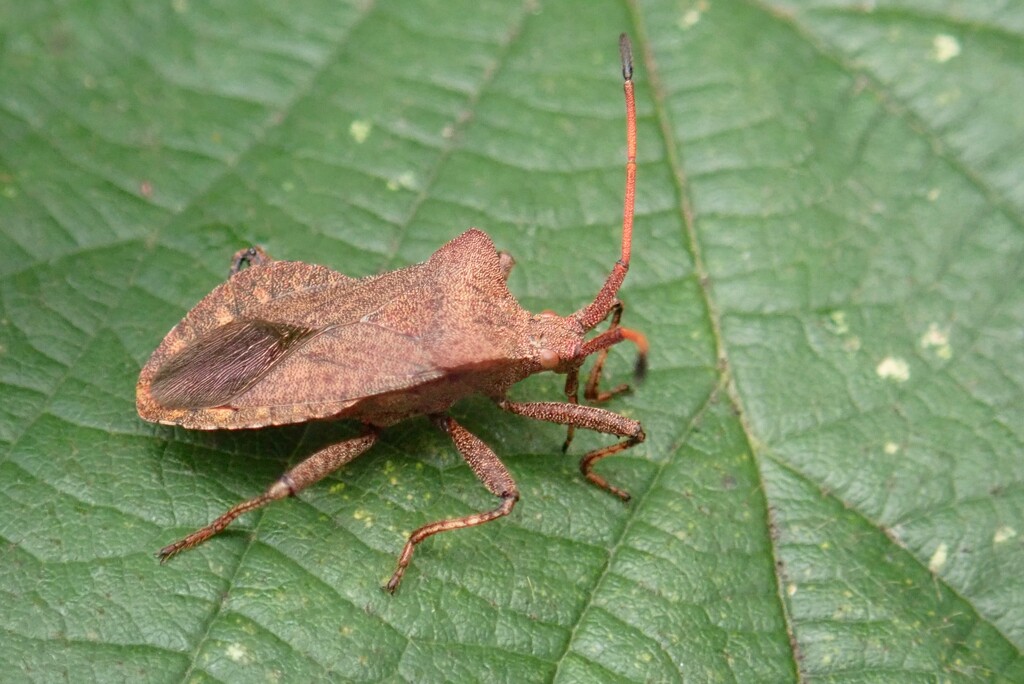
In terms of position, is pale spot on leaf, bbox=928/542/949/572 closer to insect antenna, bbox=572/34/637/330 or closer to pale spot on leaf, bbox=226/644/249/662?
insect antenna, bbox=572/34/637/330

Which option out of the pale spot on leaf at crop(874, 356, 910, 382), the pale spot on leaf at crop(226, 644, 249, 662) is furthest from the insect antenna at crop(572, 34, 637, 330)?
the pale spot on leaf at crop(226, 644, 249, 662)

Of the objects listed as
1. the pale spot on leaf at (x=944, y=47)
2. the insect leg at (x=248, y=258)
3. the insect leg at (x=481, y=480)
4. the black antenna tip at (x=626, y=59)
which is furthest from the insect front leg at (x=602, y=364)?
the pale spot on leaf at (x=944, y=47)

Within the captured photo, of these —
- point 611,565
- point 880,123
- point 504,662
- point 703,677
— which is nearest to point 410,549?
point 504,662

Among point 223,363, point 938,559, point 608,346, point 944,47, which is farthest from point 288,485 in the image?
point 944,47

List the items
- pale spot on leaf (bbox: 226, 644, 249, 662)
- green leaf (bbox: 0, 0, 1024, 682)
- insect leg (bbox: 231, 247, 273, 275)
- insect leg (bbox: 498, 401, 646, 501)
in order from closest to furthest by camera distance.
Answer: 1. pale spot on leaf (bbox: 226, 644, 249, 662)
2. green leaf (bbox: 0, 0, 1024, 682)
3. insect leg (bbox: 498, 401, 646, 501)
4. insect leg (bbox: 231, 247, 273, 275)

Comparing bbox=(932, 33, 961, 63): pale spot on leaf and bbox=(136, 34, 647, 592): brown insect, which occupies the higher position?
bbox=(932, 33, 961, 63): pale spot on leaf

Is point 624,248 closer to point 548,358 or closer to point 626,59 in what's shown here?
point 548,358
